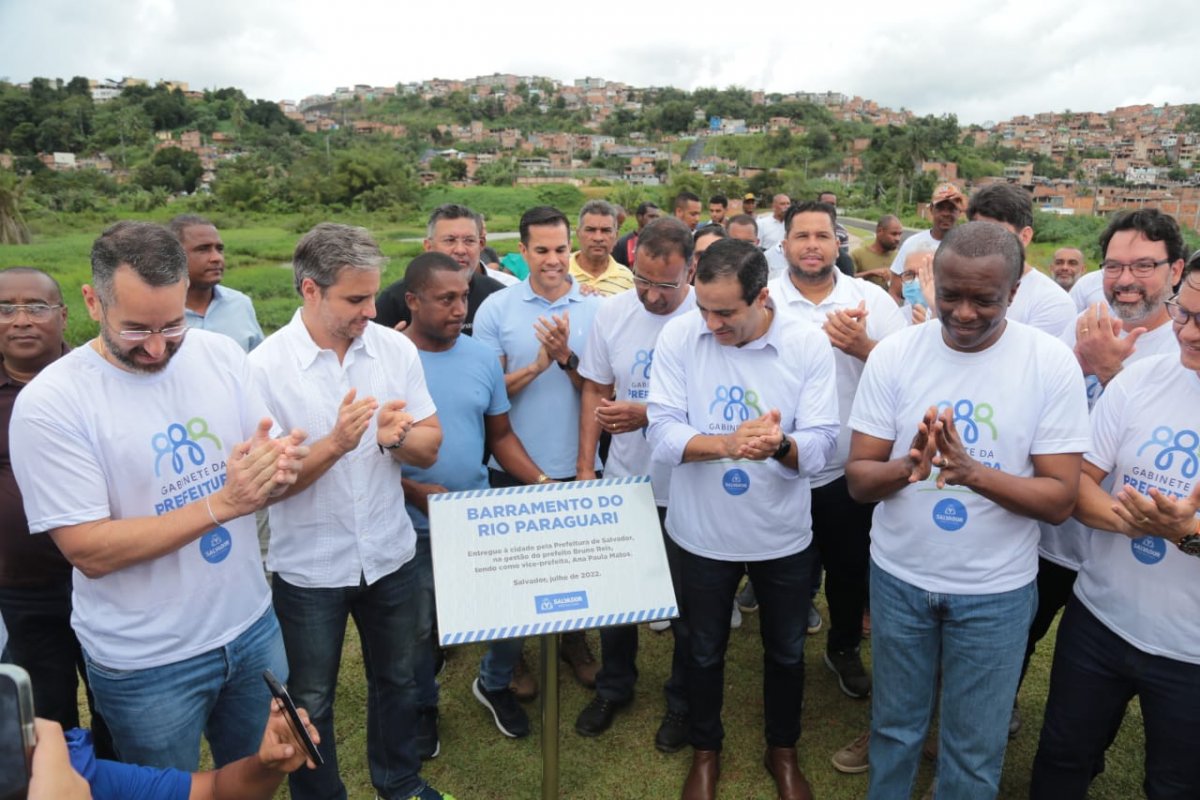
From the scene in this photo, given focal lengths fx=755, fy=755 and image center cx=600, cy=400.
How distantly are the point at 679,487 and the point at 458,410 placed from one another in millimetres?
1056

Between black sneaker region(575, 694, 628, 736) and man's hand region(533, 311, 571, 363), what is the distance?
1794 mm

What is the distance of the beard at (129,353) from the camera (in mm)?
2240

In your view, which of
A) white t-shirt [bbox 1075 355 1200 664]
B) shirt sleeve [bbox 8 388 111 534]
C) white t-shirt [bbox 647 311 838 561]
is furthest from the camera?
white t-shirt [bbox 647 311 838 561]

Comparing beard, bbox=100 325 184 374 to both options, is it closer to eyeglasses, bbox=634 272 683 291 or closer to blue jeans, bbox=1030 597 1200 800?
eyeglasses, bbox=634 272 683 291

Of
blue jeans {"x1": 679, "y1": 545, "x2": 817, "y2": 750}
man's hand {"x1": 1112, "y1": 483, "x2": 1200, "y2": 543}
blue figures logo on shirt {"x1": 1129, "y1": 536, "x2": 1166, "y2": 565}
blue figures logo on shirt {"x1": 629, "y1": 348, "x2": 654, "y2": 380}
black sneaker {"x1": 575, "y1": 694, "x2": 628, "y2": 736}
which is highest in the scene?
blue figures logo on shirt {"x1": 629, "y1": 348, "x2": 654, "y2": 380}

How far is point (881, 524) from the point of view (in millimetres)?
2818

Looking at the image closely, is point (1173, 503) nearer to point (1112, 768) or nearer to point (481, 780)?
point (1112, 768)

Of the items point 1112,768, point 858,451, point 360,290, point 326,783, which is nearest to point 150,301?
point 360,290

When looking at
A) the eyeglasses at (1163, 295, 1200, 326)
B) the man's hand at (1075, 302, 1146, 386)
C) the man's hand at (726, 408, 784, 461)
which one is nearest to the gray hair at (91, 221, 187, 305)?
the man's hand at (726, 408, 784, 461)

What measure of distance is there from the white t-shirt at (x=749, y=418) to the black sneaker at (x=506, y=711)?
146 centimetres

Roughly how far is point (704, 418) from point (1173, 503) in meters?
1.58

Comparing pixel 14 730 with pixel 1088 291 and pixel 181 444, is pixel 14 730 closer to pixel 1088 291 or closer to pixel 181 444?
pixel 181 444

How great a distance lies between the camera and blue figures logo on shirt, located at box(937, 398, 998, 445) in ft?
8.27

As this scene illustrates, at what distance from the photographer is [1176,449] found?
239 centimetres
